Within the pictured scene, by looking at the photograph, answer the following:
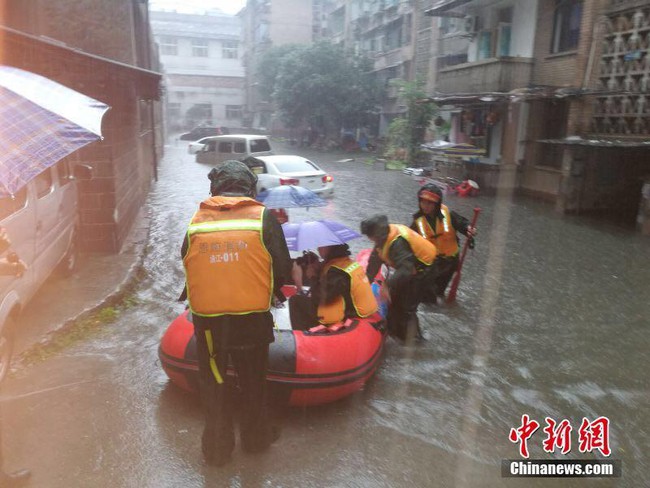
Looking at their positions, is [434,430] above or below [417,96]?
below

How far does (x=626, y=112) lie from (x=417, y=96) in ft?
41.0

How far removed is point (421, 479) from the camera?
3365mm

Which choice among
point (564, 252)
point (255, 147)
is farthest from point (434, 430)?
point (255, 147)

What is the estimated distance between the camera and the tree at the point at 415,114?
926 inches

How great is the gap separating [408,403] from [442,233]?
2379 millimetres

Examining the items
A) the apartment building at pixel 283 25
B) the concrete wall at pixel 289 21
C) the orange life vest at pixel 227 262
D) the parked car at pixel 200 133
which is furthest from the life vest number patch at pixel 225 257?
the concrete wall at pixel 289 21

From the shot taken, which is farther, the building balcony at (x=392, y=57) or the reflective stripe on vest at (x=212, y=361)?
the building balcony at (x=392, y=57)

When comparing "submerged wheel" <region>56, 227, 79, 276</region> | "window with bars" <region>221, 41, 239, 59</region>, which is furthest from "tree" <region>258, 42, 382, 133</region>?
"submerged wheel" <region>56, 227, 79, 276</region>

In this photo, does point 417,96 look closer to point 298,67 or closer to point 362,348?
point 298,67

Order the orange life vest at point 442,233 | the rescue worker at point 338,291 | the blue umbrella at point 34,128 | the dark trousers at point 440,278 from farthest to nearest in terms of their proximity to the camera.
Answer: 1. the dark trousers at point 440,278
2. the orange life vest at point 442,233
3. the rescue worker at point 338,291
4. the blue umbrella at point 34,128

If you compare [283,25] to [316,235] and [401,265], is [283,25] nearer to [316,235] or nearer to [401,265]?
[401,265]

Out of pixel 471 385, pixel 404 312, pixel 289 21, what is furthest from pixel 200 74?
pixel 471 385

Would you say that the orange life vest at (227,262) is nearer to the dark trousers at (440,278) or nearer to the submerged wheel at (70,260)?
the dark trousers at (440,278)

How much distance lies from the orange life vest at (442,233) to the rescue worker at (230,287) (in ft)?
10.1
